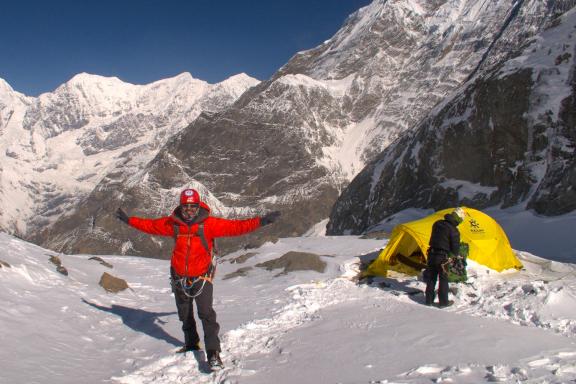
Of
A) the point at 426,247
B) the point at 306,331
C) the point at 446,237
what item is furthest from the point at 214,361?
the point at 426,247

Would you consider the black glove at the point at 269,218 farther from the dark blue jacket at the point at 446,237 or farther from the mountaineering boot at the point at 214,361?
the dark blue jacket at the point at 446,237

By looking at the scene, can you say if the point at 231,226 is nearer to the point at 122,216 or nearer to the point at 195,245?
the point at 195,245

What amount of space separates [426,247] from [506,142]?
27.9 m

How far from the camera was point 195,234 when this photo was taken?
314 inches

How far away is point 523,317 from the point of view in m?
9.13

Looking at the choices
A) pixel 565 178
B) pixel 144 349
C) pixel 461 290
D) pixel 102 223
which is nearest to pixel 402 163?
pixel 565 178

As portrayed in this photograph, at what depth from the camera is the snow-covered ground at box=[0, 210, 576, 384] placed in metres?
6.69

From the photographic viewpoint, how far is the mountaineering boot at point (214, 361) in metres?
7.35

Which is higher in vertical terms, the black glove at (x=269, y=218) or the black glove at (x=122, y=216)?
the black glove at (x=122, y=216)

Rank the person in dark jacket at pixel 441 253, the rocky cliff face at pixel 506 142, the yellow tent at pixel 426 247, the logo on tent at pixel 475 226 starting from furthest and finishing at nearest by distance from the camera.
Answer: the rocky cliff face at pixel 506 142 < the logo on tent at pixel 475 226 < the yellow tent at pixel 426 247 < the person in dark jacket at pixel 441 253

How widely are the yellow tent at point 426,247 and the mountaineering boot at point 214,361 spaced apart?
7.51 m

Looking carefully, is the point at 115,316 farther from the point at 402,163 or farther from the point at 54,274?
the point at 402,163

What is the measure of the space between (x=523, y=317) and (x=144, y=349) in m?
6.49

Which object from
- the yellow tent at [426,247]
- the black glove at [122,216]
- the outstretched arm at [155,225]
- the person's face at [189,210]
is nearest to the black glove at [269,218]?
the person's face at [189,210]
